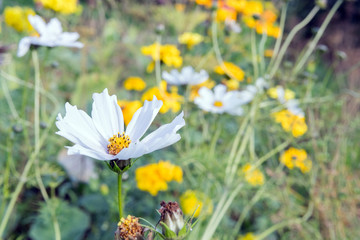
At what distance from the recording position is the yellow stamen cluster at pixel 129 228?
0.35m

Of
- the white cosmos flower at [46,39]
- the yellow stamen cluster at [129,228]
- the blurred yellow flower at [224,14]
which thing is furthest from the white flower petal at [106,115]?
the blurred yellow flower at [224,14]

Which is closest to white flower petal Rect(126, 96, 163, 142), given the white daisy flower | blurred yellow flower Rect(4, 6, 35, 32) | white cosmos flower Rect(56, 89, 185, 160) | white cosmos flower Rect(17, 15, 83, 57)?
white cosmos flower Rect(56, 89, 185, 160)

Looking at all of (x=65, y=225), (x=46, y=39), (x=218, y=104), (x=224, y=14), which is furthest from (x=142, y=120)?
(x=224, y=14)

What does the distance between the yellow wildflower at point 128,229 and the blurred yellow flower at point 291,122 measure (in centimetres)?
75

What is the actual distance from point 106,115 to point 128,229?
0.50ft

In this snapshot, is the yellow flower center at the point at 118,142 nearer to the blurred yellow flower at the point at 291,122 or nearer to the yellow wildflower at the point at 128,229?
the yellow wildflower at the point at 128,229

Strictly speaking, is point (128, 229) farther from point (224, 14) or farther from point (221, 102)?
point (224, 14)

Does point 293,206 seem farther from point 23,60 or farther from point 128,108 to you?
point 23,60

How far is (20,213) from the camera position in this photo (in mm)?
1045

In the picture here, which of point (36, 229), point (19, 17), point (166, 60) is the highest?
point (19, 17)

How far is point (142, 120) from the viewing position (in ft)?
1.44

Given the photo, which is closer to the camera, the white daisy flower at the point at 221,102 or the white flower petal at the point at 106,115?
the white flower petal at the point at 106,115

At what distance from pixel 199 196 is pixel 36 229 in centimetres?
46

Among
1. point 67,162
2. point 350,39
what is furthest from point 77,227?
point 350,39
